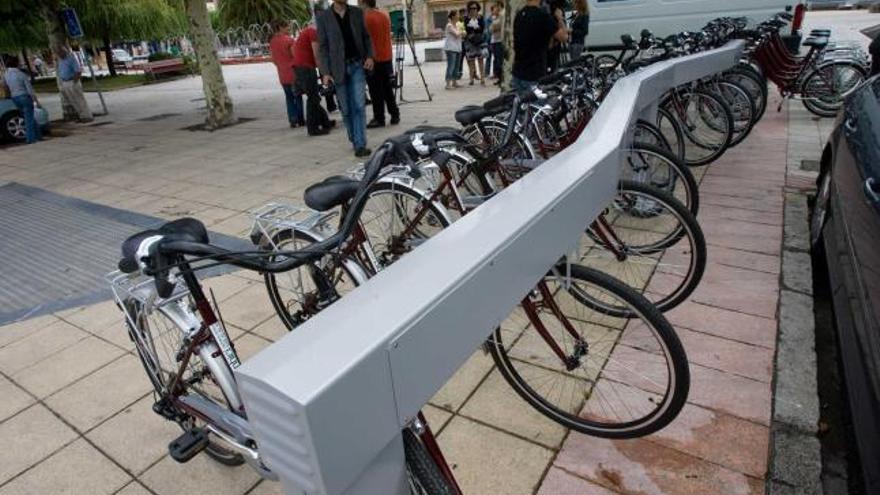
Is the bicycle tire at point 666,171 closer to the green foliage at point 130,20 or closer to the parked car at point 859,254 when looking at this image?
the parked car at point 859,254

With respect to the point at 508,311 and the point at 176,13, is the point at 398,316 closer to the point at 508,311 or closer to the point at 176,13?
the point at 508,311

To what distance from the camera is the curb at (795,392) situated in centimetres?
206

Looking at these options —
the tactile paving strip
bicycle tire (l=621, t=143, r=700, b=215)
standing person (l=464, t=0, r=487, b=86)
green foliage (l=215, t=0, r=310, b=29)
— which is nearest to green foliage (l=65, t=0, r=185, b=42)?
green foliage (l=215, t=0, r=310, b=29)

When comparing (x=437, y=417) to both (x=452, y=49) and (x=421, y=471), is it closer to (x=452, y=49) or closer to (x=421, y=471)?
(x=421, y=471)

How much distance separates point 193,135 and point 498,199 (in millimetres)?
9571

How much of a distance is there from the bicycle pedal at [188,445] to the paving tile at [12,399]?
4.96 ft

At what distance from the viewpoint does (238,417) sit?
1.88 m

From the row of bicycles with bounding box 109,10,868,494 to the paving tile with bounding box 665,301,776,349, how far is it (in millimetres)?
106

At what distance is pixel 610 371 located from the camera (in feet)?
8.78

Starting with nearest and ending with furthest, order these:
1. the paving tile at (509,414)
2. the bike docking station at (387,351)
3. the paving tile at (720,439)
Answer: the bike docking station at (387,351) → the paving tile at (720,439) → the paving tile at (509,414)

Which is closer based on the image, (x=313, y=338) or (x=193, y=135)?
(x=313, y=338)

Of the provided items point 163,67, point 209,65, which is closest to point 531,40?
A: point 209,65

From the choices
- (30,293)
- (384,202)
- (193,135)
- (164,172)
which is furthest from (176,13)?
(384,202)

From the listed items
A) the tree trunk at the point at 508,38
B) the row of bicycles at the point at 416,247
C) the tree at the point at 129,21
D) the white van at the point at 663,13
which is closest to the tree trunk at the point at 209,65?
the tree trunk at the point at 508,38
